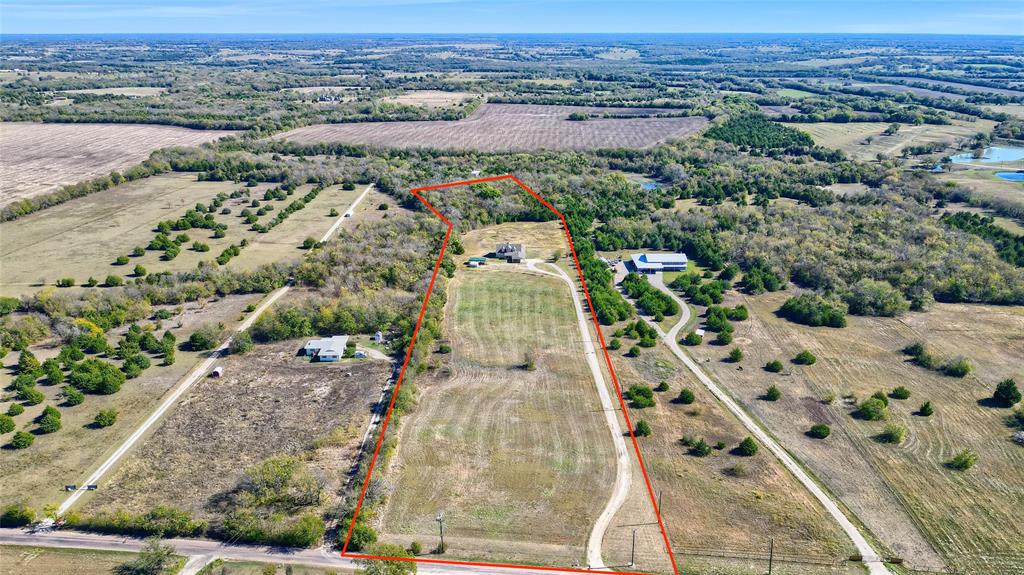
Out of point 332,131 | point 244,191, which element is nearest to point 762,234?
point 244,191

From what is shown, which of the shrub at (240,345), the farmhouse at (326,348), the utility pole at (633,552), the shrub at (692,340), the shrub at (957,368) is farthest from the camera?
the shrub at (692,340)

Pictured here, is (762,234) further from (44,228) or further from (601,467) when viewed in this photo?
(44,228)

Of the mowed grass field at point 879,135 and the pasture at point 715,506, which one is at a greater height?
the mowed grass field at point 879,135

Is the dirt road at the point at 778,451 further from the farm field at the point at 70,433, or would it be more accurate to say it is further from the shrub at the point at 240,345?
the farm field at the point at 70,433

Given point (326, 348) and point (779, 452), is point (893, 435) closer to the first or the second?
point (779, 452)

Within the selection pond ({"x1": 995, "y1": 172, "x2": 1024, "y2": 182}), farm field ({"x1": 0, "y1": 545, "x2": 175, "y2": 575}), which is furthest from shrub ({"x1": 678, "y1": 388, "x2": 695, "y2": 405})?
pond ({"x1": 995, "y1": 172, "x2": 1024, "y2": 182})

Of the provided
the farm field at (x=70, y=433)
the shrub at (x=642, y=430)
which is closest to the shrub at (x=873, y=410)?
the shrub at (x=642, y=430)
